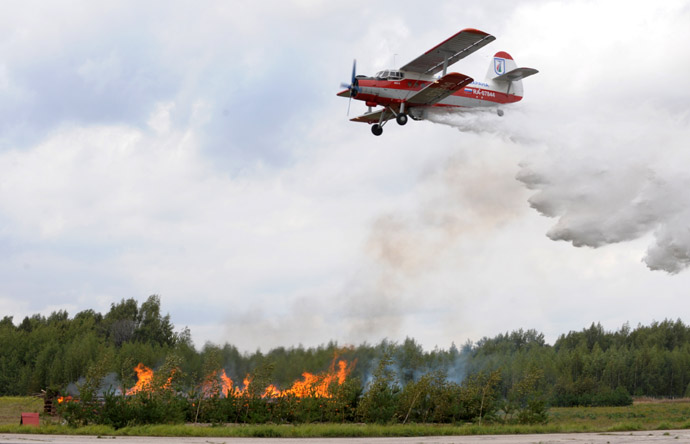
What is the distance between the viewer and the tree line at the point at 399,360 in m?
36.0

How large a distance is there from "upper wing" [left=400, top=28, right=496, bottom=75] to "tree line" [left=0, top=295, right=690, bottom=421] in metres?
16.8

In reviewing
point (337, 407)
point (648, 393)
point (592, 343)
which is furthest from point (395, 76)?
point (592, 343)

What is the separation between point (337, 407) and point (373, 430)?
178 inches

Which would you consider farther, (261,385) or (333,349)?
(333,349)

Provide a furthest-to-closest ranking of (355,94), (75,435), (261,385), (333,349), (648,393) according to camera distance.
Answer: (648,393)
(355,94)
(333,349)
(261,385)
(75,435)

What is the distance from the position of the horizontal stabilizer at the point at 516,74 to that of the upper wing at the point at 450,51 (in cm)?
550

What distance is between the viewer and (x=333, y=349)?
37.4 meters

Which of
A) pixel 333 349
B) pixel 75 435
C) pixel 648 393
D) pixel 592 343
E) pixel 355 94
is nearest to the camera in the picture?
pixel 75 435

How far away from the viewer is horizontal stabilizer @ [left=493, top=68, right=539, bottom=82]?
45.8 meters

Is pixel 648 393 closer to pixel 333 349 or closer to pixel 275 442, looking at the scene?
pixel 333 349

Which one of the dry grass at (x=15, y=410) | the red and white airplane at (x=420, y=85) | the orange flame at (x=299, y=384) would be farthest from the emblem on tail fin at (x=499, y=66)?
the dry grass at (x=15, y=410)

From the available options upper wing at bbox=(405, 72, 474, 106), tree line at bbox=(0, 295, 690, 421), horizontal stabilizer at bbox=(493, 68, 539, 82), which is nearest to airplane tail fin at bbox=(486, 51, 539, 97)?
horizontal stabilizer at bbox=(493, 68, 539, 82)

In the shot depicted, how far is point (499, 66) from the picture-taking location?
52.6m

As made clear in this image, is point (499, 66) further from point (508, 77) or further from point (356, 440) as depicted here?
point (356, 440)
